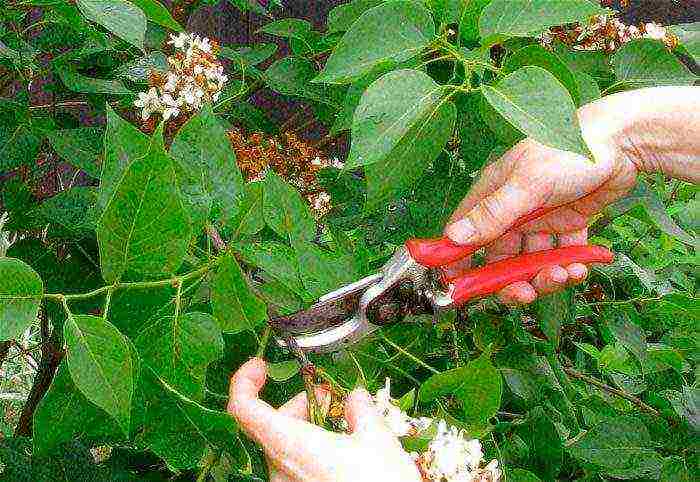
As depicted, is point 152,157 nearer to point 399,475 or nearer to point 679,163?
point 399,475

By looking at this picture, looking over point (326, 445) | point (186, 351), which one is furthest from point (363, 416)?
point (186, 351)

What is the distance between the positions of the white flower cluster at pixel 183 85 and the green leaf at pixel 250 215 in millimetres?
346

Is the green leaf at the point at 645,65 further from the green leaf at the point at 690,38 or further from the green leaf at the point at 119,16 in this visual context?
the green leaf at the point at 119,16

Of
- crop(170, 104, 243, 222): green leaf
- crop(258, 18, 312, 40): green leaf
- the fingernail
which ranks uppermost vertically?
crop(170, 104, 243, 222): green leaf

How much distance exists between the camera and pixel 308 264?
0.72 metres

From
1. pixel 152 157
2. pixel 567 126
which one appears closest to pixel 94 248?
pixel 152 157

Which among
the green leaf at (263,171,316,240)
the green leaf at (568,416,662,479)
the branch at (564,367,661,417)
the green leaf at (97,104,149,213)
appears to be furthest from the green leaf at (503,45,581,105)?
the branch at (564,367,661,417)

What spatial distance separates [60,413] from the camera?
64 cm

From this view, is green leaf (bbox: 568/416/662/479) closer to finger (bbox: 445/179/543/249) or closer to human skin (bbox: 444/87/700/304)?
human skin (bbox: 444/87/700/304)

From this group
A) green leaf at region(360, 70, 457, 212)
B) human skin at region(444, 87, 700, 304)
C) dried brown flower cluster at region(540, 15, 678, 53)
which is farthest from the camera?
dried brown flower cluster at region(540, 15, 678, 53)

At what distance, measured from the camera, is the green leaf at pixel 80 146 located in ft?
3.06

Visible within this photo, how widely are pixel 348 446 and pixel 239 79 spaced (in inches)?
26.2

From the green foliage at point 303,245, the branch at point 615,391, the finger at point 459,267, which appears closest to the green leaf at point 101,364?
the green foliage at point 303,245

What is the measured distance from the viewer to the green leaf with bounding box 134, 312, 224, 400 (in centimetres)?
61
